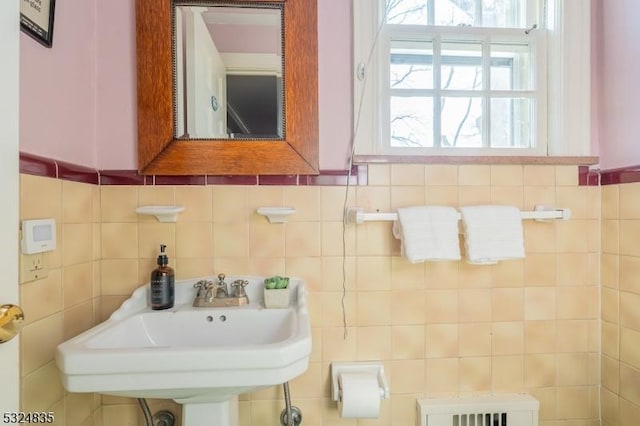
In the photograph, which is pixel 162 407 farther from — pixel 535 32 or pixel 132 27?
pixel 535 32

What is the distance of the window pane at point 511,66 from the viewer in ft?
4.81

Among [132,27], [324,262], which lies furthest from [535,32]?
[132,27]

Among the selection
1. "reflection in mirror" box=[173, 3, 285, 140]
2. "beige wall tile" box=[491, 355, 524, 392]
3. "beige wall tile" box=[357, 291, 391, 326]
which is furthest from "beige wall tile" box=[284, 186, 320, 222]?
"beige wall tile" box=[491, 355, 524, 392]

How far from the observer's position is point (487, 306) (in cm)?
138

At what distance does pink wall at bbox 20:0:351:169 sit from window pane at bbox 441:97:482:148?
15.9 inches

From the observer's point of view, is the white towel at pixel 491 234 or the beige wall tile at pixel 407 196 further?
the beige wall tile at pixel 407 196

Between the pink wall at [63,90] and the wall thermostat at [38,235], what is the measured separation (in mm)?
192

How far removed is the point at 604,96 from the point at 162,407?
2.00 metres

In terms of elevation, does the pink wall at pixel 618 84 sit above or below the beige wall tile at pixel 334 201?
above

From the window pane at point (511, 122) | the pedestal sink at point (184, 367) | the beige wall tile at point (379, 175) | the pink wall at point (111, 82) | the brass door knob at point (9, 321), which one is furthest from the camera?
the window pane at point (511, 122)

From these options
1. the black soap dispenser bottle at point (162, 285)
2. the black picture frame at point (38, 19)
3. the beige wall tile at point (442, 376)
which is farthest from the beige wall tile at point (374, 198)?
the black picture frame at point (38, 19)

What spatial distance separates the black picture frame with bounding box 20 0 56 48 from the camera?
0.93 m

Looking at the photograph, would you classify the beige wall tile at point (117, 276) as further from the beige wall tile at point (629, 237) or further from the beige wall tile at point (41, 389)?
the beige wall tile at point (629, 237)

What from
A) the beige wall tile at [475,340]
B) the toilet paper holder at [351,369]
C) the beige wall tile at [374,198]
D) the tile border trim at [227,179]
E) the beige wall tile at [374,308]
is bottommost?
the toilet paper holder at [351,369]
